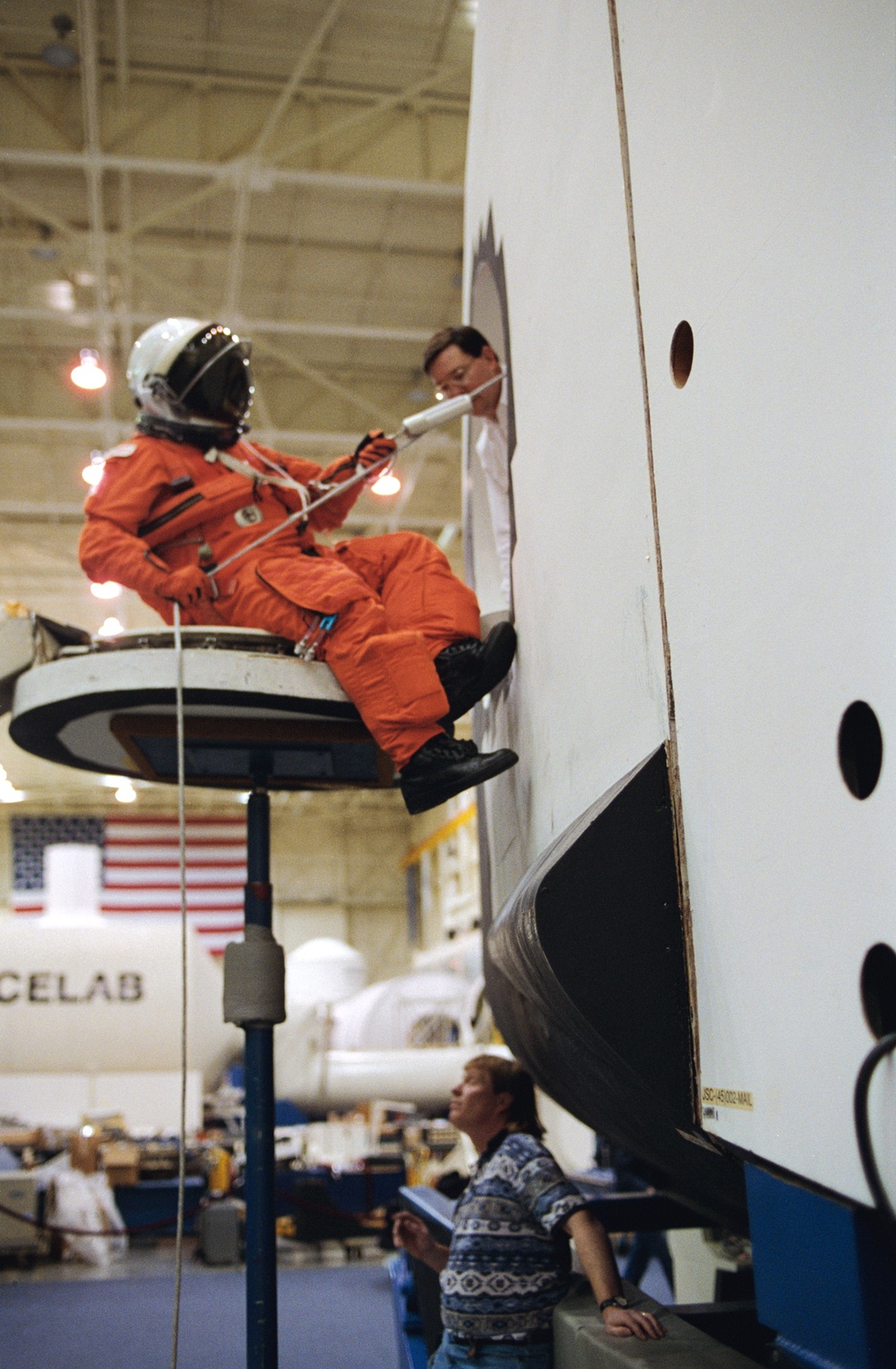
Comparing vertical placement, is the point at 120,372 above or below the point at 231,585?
above

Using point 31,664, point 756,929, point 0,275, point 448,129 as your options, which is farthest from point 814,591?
point 0,275

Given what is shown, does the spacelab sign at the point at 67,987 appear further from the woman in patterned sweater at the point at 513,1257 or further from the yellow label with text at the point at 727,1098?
the yellow label with text at the point at 727,1098

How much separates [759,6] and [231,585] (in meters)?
1.89

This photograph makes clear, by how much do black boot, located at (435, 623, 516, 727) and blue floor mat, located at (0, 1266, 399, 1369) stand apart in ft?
11.5

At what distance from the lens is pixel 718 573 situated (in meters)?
1.50

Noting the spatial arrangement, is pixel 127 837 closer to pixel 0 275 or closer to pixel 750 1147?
pixel 0 275

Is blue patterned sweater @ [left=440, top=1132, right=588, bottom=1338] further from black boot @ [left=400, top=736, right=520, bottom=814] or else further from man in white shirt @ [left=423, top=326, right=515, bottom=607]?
man in white shirt @ [left=423, top=326, right=515, bottom=607]

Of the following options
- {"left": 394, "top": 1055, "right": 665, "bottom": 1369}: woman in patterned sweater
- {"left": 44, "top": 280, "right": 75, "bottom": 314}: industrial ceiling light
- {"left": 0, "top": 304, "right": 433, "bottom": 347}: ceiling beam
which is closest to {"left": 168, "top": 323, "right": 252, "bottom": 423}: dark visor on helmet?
{"left": 394, "top": 1055, "right": 665, "bottom": 1369}: woman in patterned sweater

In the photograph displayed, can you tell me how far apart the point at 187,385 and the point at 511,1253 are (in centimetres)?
230

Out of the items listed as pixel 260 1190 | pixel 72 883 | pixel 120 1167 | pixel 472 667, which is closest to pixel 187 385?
pixel 472 667

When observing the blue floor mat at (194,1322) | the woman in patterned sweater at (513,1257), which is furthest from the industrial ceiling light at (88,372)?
the woman in patterned sweater at (513,1257)

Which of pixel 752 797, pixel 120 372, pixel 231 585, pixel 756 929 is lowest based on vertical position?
pixel 756 929

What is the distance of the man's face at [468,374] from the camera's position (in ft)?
10.6

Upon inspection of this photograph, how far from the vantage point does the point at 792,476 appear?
50.2 inches
